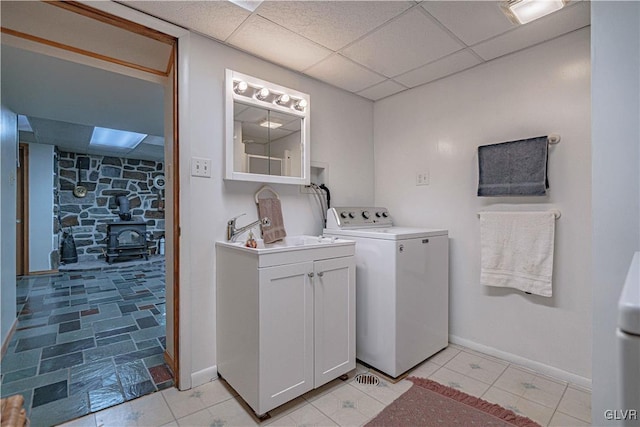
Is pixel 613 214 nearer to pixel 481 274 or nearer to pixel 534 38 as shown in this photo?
pixel 481 274

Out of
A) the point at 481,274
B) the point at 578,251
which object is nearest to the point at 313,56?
the point at 481,274

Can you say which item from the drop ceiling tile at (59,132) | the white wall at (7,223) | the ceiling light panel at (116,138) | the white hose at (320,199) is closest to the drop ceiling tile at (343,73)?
the white hose at (320,199)

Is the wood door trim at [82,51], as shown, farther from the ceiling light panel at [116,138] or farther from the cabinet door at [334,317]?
the ceiling light panel at [116,138]

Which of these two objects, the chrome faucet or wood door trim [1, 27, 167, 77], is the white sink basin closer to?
the chrome faucet

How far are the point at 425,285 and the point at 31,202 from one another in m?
6.17

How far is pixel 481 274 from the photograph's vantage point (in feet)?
7.17

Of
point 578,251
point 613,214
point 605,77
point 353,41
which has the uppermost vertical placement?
point 353,41

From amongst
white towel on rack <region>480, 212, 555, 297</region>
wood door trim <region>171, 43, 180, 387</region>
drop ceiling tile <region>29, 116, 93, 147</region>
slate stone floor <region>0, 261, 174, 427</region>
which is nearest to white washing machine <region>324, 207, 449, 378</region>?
white towel on rack <region>480, 212, 555, 297</region>

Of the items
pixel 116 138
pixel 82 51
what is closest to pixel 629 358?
pixel 82 51

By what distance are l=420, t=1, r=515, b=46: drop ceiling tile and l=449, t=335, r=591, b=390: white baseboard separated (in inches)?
84.7

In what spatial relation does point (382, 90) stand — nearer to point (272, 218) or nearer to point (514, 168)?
point (514, 168)

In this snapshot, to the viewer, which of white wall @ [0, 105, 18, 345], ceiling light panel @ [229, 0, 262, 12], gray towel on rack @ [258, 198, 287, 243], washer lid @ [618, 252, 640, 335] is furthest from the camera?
white wall @ [0, 105, 18, 345]

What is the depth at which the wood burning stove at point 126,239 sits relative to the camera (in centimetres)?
574

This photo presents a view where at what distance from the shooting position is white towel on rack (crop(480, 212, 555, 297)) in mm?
1913
